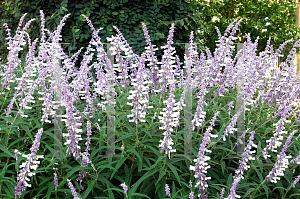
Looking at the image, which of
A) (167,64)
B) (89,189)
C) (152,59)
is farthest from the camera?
(152,59)

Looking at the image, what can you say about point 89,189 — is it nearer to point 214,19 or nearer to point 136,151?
point 136,151

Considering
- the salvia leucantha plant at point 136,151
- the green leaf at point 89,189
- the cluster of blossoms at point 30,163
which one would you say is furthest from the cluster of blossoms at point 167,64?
the cluster of blossoms at point 30,163

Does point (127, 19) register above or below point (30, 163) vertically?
above

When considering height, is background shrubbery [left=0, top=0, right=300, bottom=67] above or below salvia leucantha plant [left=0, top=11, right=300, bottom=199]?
above

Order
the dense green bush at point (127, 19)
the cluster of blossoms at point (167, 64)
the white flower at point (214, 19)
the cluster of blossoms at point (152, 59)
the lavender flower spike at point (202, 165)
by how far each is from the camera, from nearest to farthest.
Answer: the lavender flower spike at point (202, 165) → the cluster of blossoms at point (167, 64) → the cluster of blossoms at point (152, 59) → the dense green bush at point (127, 19) → the white flower at point (214, 19)

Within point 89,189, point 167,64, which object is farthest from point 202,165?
point 167,64

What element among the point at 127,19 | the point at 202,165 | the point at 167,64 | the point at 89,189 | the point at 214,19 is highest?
the point at 214,19

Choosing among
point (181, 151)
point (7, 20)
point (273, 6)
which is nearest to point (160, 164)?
point (181, 151)

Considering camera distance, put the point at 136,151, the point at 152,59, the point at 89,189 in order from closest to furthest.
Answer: the point at 89,189, the point at 136,151, the point at 152,59

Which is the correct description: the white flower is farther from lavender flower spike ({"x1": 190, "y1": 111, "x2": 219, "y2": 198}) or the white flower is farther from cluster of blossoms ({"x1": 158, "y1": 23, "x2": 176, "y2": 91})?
lavender flower spike ({"x1": 190, "y1": 111, "x2": 219, "y2": 198})

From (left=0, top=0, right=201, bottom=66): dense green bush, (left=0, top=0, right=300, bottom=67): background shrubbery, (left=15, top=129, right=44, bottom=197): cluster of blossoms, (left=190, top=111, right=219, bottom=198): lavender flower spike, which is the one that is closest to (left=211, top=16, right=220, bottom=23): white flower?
(left=0, top=0, right=300, bottom=67): background shrubbery

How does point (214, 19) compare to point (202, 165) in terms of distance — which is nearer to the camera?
point (202, 165)

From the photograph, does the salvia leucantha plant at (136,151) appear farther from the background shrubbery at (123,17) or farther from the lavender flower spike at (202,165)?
the background shrubbery at (123,17)

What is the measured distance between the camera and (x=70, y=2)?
21.6 feet
